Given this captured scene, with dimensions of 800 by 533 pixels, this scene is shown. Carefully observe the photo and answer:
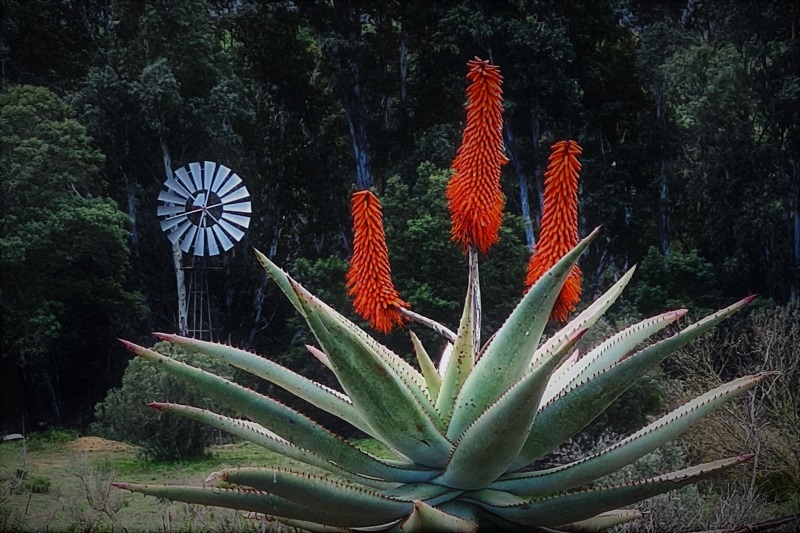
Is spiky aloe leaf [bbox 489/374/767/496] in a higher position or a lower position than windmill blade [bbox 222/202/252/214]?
lower

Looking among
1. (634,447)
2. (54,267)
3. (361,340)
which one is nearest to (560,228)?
(634,447)

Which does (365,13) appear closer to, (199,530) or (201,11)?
(201,11)

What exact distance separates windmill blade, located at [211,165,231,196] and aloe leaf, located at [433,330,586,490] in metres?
4.79

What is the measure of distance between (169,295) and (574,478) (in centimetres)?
485

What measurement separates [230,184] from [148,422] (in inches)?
61.3

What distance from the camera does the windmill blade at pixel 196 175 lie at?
5.76m

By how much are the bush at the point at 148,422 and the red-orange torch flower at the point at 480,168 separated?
3.67m

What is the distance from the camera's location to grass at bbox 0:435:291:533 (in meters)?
4.91

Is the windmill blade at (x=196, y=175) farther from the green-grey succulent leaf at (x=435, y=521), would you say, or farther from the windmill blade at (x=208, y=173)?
the green-grey succulent leaf at (x=435, y=521)

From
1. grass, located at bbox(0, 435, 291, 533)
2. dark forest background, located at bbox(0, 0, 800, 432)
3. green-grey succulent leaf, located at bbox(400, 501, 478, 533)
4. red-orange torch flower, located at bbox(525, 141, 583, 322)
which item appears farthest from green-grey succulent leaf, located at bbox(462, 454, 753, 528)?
dark forest background, located at bbox(0, 0, 800, 432)

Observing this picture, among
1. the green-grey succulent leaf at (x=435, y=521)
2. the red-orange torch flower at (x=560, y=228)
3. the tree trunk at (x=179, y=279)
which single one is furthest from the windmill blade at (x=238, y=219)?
the green-grey succulent leaf at (x=435, y=521)

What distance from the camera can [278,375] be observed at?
1.27 metres

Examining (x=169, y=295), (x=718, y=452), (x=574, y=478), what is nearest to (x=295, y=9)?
(x=169, y=295)

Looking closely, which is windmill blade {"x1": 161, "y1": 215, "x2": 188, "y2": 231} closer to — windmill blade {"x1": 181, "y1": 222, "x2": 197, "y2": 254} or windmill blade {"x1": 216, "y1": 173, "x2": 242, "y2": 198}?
windmill blade {"x1": 181, "y1": 222, "x2": 197, "y2": 254}
